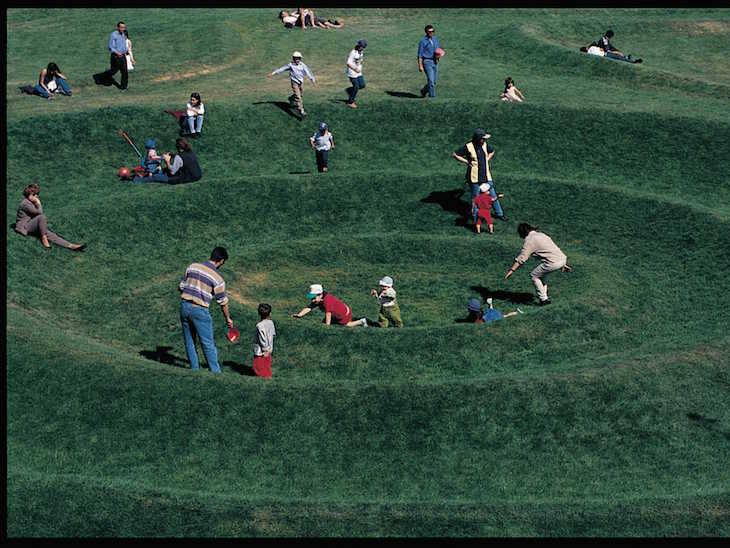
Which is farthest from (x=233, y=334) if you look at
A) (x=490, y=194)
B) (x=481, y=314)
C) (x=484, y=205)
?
(x=490, y=194)

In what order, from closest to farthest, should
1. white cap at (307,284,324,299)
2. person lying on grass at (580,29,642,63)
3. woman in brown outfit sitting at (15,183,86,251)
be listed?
white cap at (307,284,324,299) → woman in brown outfit sitting at (15,183,86,251) → person lying on grass at (580,29,642,63)

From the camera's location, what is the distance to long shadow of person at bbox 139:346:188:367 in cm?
2577

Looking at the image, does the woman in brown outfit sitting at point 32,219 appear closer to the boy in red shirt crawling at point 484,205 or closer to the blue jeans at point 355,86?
the boy in red shirt crawling at point 484,205

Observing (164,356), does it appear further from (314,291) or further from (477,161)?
(477,161)

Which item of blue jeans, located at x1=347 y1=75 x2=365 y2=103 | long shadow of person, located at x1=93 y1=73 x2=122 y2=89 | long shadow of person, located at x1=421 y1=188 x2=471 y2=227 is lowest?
long shadow of person, located at x1=421 y1=188 x2=471 y2=227

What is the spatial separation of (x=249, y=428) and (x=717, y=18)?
51.7m

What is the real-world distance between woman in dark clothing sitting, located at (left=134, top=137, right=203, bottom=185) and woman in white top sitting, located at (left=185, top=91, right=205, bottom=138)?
3.43 meters

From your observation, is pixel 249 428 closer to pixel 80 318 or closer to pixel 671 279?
pixel 80 318

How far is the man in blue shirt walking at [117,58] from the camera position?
4512cm

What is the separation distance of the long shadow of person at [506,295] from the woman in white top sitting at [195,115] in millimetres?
15175

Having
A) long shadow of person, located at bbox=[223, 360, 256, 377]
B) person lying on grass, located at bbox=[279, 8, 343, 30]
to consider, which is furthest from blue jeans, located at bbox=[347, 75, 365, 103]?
long shadow of person, located at bbox=[223, 360, 256, 377]

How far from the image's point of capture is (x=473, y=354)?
85.0ft

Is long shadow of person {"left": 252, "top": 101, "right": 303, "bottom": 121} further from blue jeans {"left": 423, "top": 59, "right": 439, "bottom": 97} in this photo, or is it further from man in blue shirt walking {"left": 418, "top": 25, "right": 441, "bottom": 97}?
blue jeans {"left": 423, "top": 59, "right": 439, "bottom": 97}

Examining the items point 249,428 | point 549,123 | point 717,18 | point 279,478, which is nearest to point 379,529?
point 279,478
